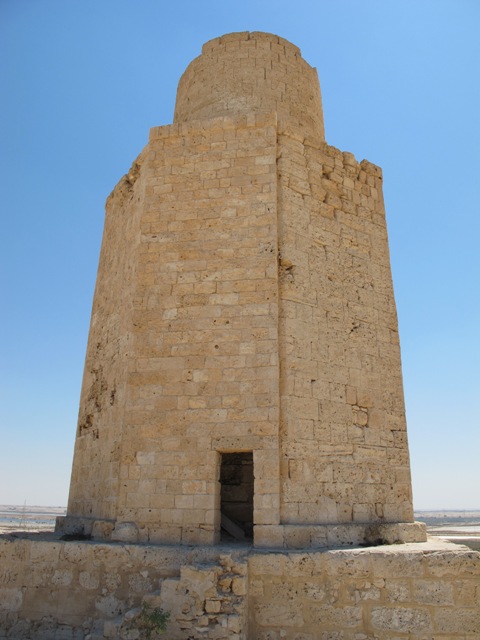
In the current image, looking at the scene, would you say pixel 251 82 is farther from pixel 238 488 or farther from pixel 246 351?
pixel 238 488

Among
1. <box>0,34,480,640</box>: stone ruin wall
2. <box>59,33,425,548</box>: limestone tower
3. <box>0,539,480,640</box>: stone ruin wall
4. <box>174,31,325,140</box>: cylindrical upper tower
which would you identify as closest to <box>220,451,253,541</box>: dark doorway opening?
<box>59,33,425,548</box>: limestone tower

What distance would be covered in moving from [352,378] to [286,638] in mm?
3051

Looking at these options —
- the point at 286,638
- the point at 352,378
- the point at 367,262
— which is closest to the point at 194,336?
the point at 352,378

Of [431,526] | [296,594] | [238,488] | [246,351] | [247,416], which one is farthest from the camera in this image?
[431,526]

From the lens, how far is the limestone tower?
5922mm

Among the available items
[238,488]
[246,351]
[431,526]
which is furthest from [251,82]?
[431,526]

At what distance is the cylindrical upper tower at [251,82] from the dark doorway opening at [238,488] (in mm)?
5226

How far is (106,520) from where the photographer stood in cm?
617

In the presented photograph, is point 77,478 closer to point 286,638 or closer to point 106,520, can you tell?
point 106,520

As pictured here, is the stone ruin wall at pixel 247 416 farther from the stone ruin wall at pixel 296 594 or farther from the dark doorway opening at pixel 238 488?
the dark doorway opening at pixel 238 488

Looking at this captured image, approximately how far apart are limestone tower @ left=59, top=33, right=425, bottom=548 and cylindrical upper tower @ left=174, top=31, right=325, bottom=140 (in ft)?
0.19

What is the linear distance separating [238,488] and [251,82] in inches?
248

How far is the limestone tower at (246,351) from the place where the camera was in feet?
19.4

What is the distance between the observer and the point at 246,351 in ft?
20.5
